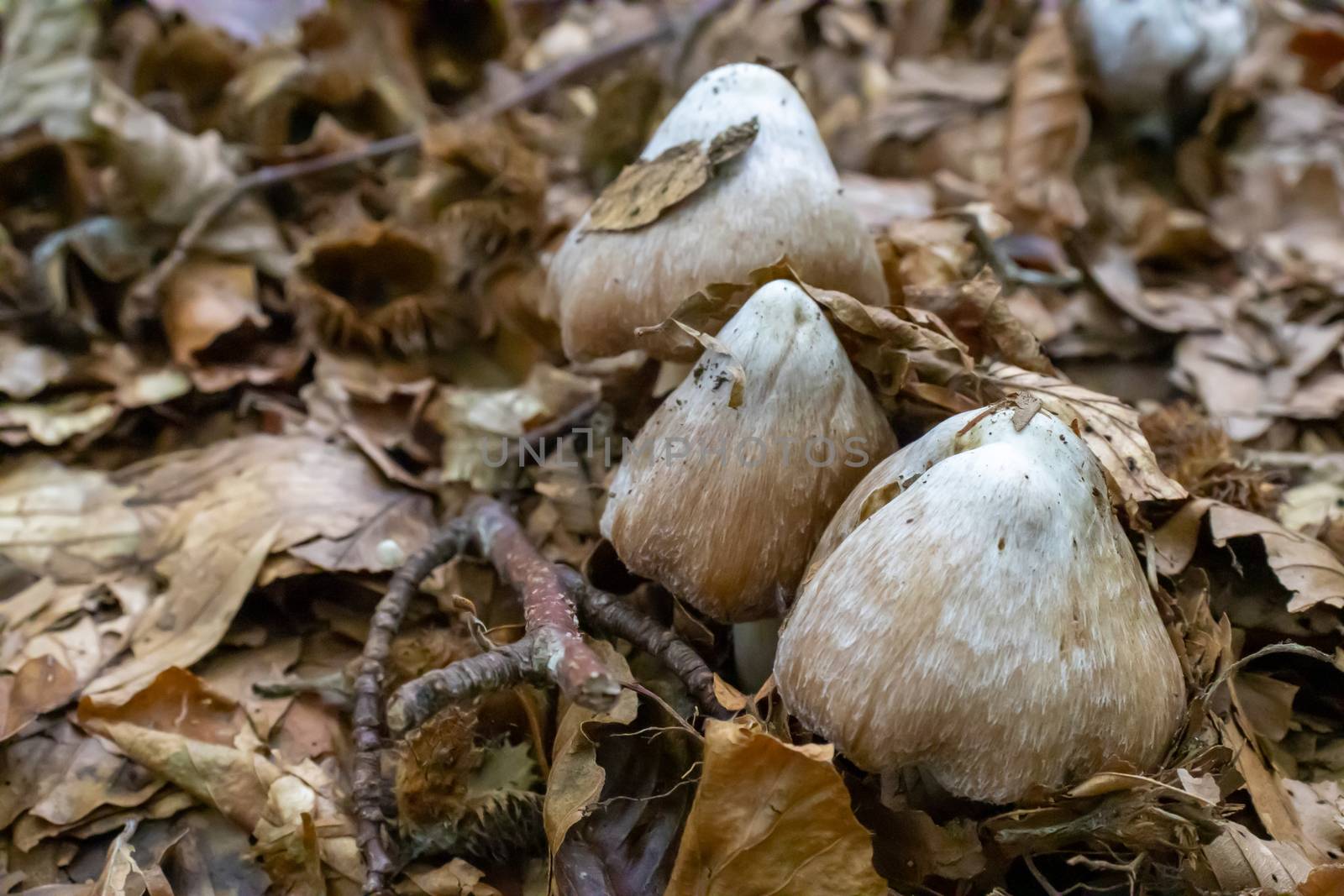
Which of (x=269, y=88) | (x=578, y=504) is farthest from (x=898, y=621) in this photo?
(x=269, y=88)

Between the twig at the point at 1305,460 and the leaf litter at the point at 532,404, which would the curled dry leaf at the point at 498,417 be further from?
the twig at the point at 1305,460

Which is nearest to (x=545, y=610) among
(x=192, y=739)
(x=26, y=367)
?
(x=192, y=739)

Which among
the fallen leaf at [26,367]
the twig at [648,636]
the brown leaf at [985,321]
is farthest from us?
the fallen leaf at [26,367]

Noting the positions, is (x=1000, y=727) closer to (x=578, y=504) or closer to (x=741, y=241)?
(x=741, y=241)

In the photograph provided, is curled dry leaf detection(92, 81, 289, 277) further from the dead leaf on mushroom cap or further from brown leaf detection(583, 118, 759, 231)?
the dead leaf on mushroom cap

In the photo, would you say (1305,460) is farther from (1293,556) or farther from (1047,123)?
(1047,123)

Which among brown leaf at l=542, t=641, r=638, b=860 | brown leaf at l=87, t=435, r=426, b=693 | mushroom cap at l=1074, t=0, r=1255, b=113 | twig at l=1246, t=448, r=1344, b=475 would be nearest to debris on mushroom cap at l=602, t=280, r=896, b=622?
brown leaf at l=542, t=641, r=638, b=860

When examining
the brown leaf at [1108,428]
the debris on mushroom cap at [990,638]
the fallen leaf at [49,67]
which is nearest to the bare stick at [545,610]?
the debris on mushroom cap at [990,638]
